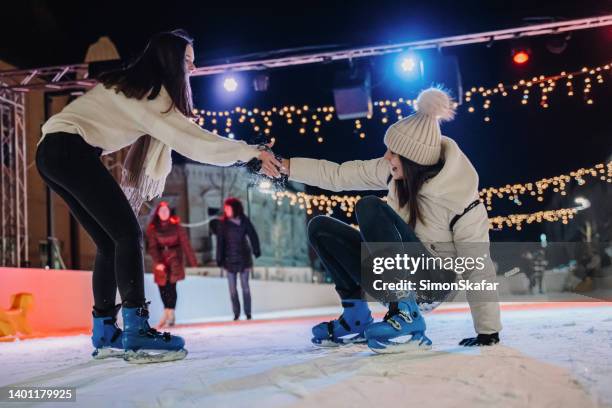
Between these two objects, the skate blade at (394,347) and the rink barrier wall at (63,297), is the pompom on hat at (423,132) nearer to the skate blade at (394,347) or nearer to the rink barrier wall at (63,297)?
the skate blade at (394,347)

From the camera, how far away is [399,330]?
2010 mm

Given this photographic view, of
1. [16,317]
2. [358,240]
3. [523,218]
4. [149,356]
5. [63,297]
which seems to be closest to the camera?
[149,356]

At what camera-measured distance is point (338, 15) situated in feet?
23.7

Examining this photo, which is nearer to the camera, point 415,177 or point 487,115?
point 415,177

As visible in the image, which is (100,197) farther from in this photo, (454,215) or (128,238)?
(454,215)

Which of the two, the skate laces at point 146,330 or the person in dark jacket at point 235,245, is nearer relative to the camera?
the skate laces at point 146,330

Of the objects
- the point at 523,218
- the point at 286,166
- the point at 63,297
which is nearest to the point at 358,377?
the point at 286,166

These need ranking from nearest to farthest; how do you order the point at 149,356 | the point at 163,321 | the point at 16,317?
the point at 149,356
the point at 16,317
the point at 163,321

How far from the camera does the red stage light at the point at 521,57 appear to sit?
666cm

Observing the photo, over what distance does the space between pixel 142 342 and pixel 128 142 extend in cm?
77

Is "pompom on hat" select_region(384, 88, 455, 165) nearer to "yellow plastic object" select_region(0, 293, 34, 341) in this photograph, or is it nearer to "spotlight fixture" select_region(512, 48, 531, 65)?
"yellow plastic object" select_region(0, 293, 34, 341)

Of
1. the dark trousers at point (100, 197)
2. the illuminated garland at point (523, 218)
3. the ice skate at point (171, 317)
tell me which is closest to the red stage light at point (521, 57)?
the illuminated garland at point (523, 218)

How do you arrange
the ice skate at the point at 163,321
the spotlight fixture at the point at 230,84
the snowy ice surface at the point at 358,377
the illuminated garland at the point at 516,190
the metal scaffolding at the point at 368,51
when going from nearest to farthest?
1. the snowy ice surface at the point at 358,377
2. the ice skate at the point at 163,321
3. the metal scaffolding at the point at 368,51
4. the spotlight fixture at the point at 230,84
5. the illuminated garland at the point at 516,190

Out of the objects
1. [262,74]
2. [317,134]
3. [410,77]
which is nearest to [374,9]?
[410,77]
